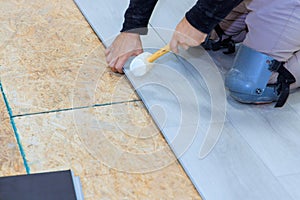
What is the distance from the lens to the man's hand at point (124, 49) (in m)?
1.84

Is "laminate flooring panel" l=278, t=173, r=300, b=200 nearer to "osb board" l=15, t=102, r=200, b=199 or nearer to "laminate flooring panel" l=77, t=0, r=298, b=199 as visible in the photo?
"laminate flooring panel" l=77, t=0, r=298, b=199

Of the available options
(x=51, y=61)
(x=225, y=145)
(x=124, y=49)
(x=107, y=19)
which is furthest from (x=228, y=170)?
(x=107, y=19)

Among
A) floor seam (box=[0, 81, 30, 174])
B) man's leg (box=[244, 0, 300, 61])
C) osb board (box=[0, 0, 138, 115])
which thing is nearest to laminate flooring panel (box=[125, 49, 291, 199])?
osb board (box=[0, 0, 138, 115])

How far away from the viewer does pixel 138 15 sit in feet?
5.90

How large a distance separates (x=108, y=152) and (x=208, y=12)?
1.73 feet

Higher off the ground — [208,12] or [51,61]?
[208,12]

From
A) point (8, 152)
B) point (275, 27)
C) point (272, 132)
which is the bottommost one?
point (8, 152)

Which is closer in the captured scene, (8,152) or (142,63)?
(8,152)

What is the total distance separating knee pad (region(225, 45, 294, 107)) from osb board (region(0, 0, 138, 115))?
0.37 meters

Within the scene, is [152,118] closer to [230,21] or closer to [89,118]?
[89,118]

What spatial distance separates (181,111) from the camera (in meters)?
1.71

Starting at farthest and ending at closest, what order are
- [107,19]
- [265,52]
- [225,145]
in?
1. [107,19]
2. [265,52]
3. [225,145]

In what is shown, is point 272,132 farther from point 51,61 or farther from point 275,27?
point 51,61

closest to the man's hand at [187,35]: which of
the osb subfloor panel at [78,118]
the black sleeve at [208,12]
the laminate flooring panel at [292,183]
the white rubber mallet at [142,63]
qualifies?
the black sleeve at [208,12]
